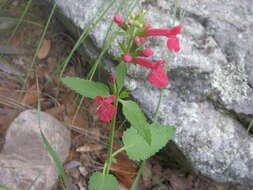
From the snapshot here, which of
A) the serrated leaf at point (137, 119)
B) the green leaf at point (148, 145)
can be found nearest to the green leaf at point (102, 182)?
the green leaf at point (148, 145)

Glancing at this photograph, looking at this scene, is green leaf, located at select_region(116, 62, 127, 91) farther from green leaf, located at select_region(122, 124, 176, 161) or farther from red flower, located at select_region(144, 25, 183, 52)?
green leaf, located at select_region(122, 124, 176, 161)

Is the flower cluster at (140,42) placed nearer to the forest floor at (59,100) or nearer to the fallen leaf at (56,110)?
the forest floor at (59,100)

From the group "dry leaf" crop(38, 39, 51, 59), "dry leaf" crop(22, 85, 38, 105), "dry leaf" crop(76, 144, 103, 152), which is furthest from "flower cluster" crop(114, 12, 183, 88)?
"dry leaf" crop(38, 39, 51, 59)

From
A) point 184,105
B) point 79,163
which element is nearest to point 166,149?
point 184,105

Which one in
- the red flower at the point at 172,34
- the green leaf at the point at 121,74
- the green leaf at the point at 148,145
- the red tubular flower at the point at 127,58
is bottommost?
the green leaf at the point at 148,145

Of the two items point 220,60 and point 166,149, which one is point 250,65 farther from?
point 166,149
